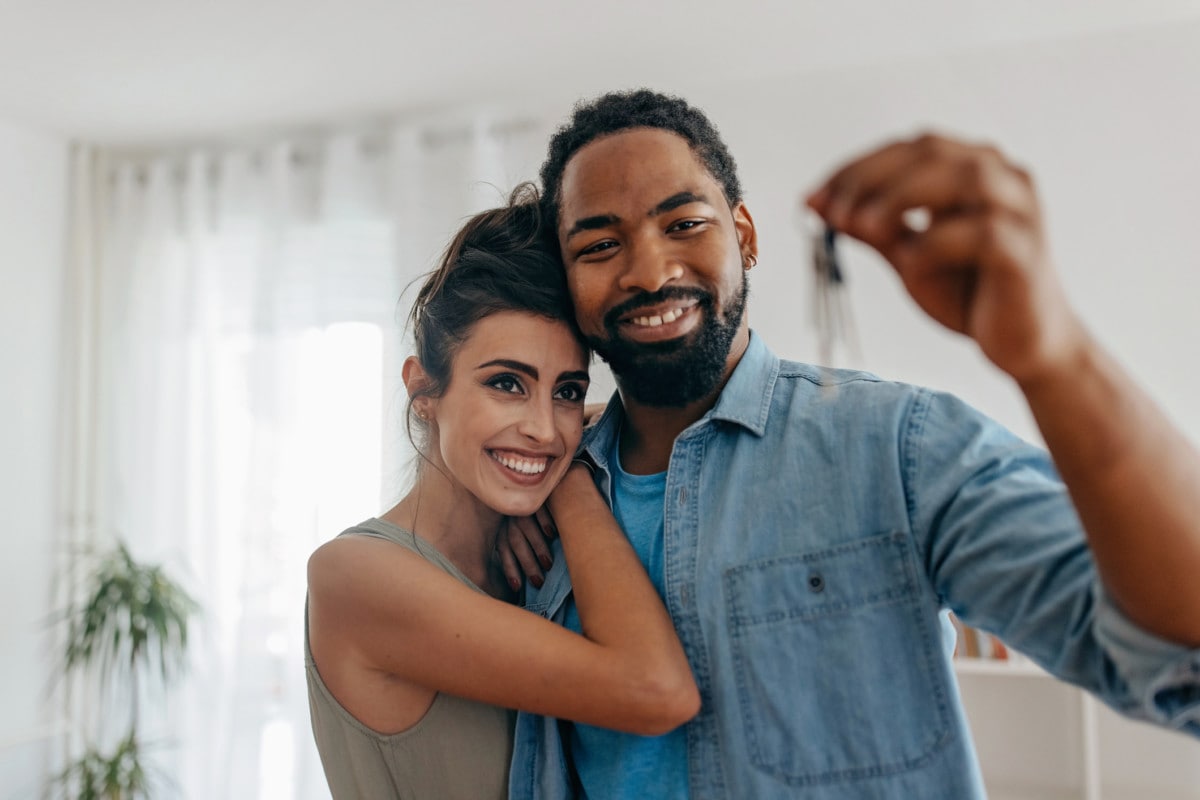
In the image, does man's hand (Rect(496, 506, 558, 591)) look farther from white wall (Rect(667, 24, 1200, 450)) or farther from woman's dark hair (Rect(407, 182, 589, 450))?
white wall (Rect(667, 24, 1200, 450))

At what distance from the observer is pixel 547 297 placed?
121cm

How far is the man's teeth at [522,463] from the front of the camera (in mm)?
1198

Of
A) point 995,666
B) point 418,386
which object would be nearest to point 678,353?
point 418,386

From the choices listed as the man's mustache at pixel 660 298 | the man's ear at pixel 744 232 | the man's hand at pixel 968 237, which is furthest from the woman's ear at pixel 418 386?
the man's hand at pixel 968 237

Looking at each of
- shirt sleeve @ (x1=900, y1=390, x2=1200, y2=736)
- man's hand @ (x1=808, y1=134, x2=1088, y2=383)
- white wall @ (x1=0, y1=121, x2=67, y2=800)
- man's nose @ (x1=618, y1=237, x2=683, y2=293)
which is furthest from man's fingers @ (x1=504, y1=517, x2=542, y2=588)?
white wall @ (x1=0, y1=121, x2=67, y2=800)

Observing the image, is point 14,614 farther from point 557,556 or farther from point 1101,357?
point 1101,357

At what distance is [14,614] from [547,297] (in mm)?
3328

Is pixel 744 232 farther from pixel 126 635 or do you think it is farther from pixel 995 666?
pixel 126 635

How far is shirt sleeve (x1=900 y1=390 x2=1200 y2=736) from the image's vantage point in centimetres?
65

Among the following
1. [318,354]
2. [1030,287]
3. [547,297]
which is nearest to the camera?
[1030,287]

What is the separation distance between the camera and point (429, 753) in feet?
3.74

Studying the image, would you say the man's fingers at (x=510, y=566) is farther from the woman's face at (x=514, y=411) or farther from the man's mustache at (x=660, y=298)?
the man's mustache at (x=660, y=298)

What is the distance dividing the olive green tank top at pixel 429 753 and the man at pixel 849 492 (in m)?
0.06

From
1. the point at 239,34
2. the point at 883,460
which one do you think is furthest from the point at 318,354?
the point at 883,460
